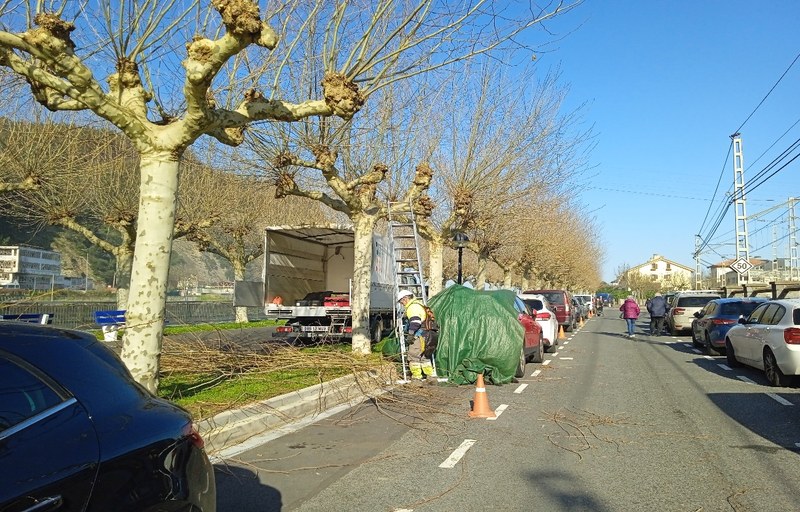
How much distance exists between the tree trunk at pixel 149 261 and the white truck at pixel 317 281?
929cm

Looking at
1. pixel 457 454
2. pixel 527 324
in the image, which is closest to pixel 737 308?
pixel 527 324

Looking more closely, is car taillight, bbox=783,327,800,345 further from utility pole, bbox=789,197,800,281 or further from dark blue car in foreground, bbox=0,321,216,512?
utility pole, bbox=789,197,800,281

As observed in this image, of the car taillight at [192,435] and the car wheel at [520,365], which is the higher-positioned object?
the car taillight at [192,435]

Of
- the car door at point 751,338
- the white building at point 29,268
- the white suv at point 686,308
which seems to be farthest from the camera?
the white suv at point 686,308

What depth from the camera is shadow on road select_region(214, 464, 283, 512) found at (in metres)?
5.57

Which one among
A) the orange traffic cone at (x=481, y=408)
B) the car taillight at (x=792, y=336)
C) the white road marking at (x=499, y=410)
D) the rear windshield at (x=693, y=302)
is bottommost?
the white road marking at (x=499, y=410)

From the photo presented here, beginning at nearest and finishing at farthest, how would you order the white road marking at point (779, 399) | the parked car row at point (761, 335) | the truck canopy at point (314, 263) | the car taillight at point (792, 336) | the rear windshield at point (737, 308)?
the white road marking at point (779, 399)
the car taillight at point (792, 336)
the parked car row at point (761, 335)
the rear windshield at point (737, 308)
the truck canopy at point (314, 263)

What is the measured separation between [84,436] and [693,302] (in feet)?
89.1

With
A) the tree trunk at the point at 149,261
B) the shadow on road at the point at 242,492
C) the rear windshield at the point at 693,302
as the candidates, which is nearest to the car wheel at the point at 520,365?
the tree trunk at the point at 149,261

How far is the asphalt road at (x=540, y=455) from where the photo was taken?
224 inches

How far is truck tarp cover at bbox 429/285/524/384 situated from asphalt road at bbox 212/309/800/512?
0.57m

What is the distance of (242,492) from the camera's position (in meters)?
5.95

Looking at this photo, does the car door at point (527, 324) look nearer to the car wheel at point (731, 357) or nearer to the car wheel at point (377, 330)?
the car wheel at point (731, 357)

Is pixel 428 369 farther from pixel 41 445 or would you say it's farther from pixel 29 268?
pixel 29 268
